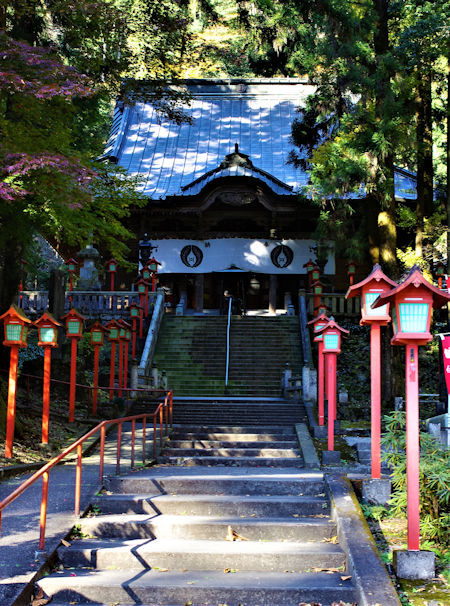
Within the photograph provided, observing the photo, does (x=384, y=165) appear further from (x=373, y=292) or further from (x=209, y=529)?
(x=209, y=529)

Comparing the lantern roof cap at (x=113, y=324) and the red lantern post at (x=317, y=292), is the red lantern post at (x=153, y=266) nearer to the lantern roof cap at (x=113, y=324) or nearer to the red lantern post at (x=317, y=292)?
the red lantern post at (x=317, y=292)

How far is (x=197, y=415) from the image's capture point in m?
14.5

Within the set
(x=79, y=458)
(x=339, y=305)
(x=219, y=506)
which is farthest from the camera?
(x=339, y=305)

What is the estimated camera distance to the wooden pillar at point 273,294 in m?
25.6

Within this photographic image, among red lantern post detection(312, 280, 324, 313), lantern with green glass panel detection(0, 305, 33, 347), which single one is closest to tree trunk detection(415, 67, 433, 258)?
red lantern post detection(312, 280, 324, 313)

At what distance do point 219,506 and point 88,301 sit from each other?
16072mm

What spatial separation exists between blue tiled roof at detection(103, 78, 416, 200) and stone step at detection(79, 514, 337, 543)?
63.9 ft

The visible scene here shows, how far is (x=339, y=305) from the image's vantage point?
22.8 metres

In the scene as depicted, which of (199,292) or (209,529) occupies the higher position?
(199,292)

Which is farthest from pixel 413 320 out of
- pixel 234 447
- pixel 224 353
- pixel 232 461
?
pixel 224 353

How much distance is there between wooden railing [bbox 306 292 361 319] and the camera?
22125 millimetres

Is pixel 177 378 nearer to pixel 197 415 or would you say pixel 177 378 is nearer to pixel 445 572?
pixel 197 415

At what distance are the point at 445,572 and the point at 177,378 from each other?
1376 cm

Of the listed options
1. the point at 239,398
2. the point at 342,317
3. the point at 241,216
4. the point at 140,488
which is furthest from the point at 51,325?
the point at 241,216
